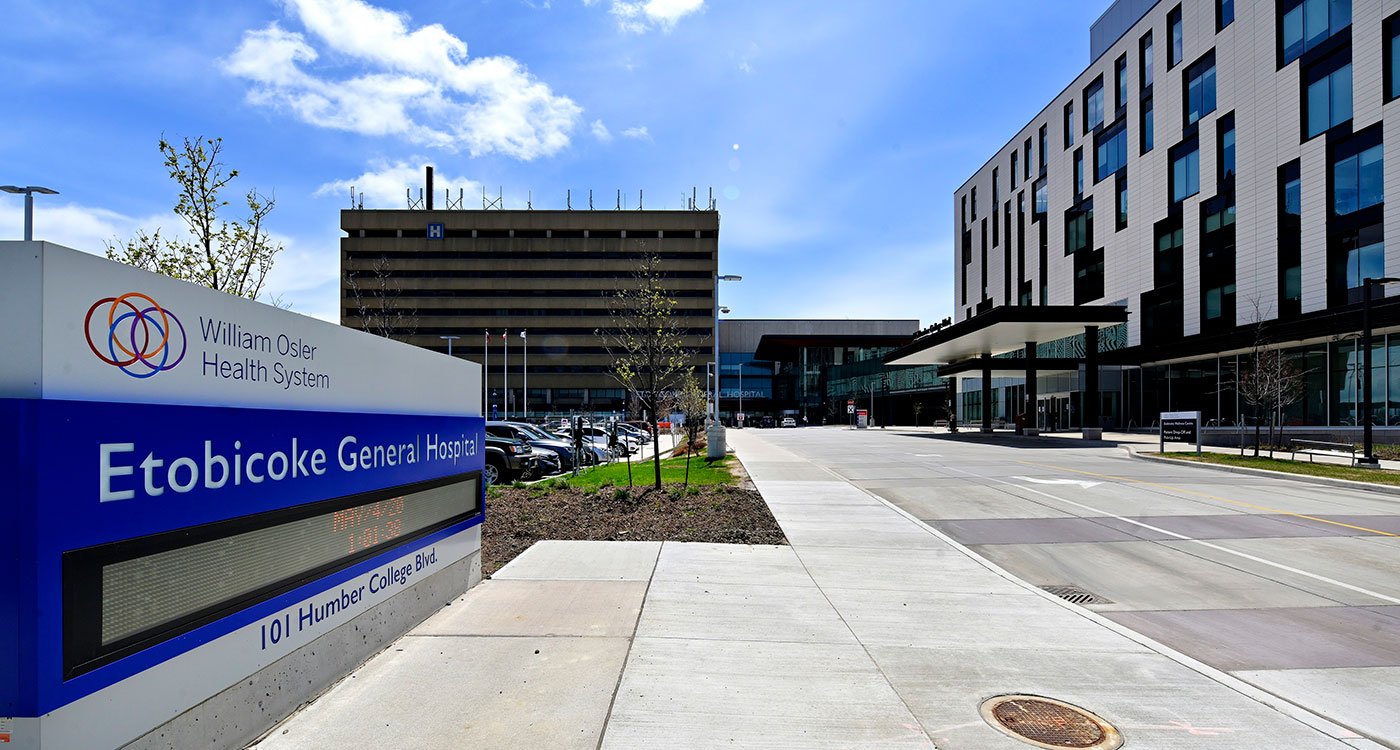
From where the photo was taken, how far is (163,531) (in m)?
3.34

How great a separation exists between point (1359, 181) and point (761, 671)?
1662 inches

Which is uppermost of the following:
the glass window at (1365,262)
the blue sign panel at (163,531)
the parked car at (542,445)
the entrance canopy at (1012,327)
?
the glass window at (1365,262)

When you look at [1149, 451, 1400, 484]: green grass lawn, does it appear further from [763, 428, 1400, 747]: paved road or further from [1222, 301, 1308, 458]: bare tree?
[1222, 301, 1308, 458]: bare tree

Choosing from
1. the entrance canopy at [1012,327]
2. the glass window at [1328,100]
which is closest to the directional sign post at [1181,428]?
the entrance canopy at [1012,327]

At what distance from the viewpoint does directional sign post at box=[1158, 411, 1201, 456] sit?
27469mm

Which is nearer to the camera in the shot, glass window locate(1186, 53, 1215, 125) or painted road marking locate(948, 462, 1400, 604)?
painted road marking locate(948, 462, 1400, 604)

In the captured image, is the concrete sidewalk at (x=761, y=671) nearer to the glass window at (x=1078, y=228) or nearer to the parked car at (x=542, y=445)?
the parked car at (x=542, y=445)

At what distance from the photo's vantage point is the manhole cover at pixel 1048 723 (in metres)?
4.06

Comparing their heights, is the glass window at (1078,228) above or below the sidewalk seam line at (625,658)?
above

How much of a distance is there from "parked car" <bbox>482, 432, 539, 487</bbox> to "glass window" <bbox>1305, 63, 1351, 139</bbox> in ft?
131

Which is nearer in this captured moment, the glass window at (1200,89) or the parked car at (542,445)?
the parked car at (542,445)

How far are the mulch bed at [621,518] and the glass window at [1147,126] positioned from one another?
4822cm

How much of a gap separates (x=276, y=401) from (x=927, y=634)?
200 inches

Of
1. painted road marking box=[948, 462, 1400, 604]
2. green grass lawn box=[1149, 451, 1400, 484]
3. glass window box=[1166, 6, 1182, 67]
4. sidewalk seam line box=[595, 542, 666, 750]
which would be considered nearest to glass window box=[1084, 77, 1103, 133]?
glass window box=[1166, 6, 1182, 67]
